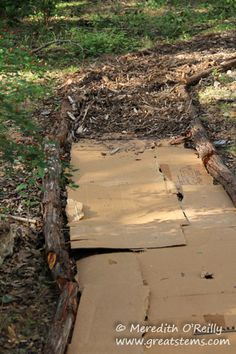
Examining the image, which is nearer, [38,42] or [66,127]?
[66,127]

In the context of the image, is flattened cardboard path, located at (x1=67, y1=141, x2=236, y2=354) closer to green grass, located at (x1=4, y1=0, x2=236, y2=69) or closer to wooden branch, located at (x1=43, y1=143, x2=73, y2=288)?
wooden branch, located at (x1=43, y1=143, x2=73, y2=288)

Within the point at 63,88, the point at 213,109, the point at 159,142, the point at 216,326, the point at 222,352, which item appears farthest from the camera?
the point at 63,88

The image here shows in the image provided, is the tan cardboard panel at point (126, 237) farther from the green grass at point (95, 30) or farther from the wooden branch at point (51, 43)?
the wooden branch at point (51, 43)

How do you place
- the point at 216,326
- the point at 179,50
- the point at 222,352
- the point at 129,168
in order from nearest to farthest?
the point at 222,352
the point at 216,326
the point at 129,168
the point at 179,50

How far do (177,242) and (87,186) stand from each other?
4.81ft

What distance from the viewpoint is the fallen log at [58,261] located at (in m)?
3.56

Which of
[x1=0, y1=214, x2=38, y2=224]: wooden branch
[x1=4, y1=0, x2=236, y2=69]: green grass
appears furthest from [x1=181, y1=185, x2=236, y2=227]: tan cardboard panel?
[x1=4, y1=0, x2=236, y2=69]: green grass

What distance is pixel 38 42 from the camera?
11984 millimetres

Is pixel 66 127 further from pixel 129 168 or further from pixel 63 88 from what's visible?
pixel 63 88

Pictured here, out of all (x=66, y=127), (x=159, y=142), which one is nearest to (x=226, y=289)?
(x=159, y=142)

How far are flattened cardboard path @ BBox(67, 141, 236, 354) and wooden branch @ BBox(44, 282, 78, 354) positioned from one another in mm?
58

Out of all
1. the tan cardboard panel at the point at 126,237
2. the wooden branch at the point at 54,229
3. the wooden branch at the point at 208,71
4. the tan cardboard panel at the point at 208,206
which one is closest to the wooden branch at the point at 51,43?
the wooden branch at the point at 208,71

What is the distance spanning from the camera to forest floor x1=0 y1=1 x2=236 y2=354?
407 centimetres

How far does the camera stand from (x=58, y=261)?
4.33 meters
